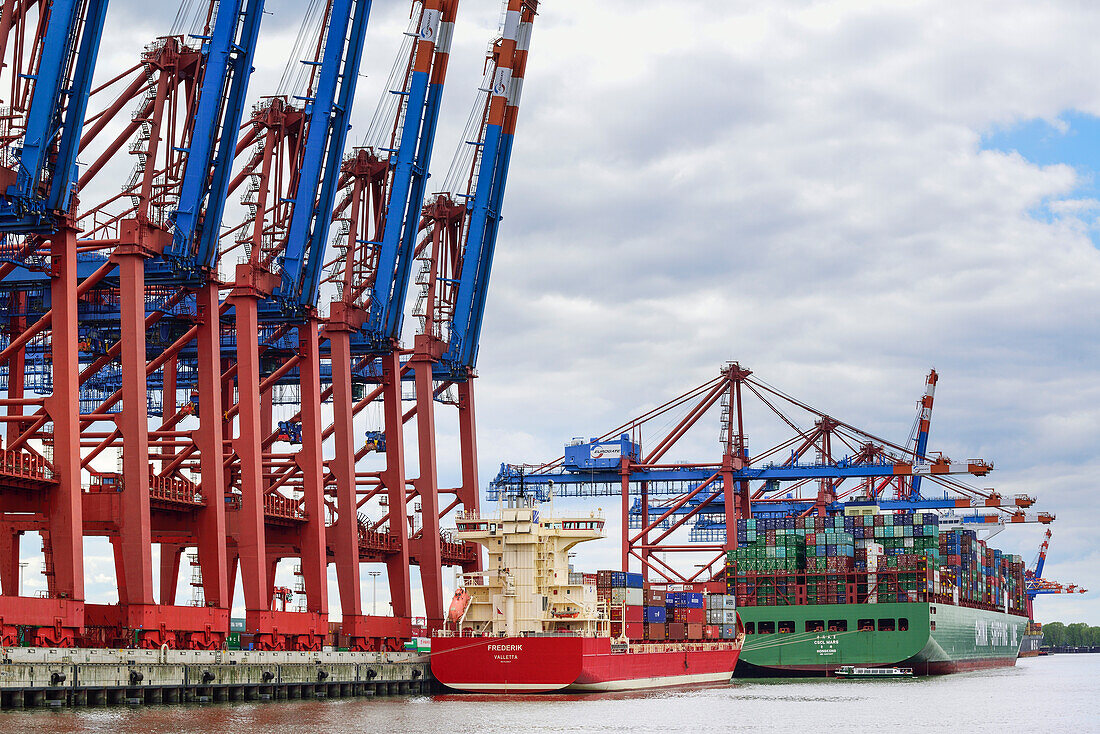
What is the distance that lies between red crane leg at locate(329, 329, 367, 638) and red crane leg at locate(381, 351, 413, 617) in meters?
4.70

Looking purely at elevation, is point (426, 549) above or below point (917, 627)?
above

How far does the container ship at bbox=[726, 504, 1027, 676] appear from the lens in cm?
7625

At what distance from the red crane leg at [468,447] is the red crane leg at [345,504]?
1450 cm

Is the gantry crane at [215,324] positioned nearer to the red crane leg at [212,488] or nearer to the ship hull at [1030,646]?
the red crane leg at [212,488]

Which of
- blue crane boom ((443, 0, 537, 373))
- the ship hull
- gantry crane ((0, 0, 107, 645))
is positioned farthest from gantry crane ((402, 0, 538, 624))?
the ship hull

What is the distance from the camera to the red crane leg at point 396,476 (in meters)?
62.9

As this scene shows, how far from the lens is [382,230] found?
6425cm

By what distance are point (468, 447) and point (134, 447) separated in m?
31.4

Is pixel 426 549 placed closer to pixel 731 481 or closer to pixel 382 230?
pixel 382 230

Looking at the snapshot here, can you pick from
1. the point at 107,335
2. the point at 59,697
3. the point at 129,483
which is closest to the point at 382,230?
the point at 107,335

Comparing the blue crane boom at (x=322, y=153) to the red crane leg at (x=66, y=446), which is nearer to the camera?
the red crane leg at (x=66, y=446)

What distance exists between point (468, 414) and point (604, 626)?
1992 cm

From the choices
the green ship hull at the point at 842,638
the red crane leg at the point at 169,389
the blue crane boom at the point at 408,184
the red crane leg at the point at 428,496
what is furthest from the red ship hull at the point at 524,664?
the green ship hull at the point at 842,638

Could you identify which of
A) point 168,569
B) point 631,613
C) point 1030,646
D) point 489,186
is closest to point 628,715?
point 631,613
